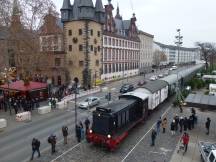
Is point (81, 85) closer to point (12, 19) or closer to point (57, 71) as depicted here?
point (57, 71)

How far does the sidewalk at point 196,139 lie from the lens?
1958cm

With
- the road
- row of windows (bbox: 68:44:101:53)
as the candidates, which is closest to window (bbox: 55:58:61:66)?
row of windows (bbox: 68:44:101:53)

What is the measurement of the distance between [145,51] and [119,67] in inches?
1244

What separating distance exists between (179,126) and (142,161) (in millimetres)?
10016

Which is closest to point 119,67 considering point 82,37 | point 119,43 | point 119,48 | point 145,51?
point 119,48

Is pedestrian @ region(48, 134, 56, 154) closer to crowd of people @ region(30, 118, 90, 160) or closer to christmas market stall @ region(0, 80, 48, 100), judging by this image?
crowd of people @ region(30, 118, 90, 160)

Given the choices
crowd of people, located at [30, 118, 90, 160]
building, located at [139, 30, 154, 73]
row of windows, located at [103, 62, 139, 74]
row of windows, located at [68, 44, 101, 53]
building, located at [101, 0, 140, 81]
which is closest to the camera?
crowd of people, located at [30, 118, 90, 160]

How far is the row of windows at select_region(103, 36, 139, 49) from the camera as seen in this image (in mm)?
65625

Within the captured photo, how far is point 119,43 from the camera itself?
74125 millimetres

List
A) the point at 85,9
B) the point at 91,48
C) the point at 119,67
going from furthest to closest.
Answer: the point at 119,67
the point at 91,48
the point at 85,9

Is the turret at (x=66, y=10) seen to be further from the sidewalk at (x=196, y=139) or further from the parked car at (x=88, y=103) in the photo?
the sidewalk at (x=196, y=139)

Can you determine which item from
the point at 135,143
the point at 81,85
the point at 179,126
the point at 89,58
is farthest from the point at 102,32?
the point at 135,143

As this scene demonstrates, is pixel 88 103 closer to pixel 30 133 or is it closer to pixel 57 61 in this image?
pixel 30 133

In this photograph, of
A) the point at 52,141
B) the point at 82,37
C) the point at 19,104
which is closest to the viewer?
the point at 52,141
